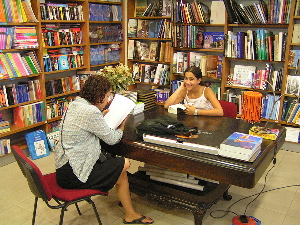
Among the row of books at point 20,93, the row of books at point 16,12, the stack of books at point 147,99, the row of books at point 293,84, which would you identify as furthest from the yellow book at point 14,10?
the row of books at point 293,84

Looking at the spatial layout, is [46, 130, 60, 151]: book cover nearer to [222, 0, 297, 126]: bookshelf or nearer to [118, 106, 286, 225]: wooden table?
[118, 106, 286, 225]: wooden table

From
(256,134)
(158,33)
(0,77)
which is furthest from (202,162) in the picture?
(158,33)

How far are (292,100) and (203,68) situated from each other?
1274 millimetres

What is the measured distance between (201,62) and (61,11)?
6.69ft

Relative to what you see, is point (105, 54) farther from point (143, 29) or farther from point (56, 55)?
point (56, 55)

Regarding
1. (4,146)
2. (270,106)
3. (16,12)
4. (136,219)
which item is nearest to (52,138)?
(4,146)

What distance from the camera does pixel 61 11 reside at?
4.31m

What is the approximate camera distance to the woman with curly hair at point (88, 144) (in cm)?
226

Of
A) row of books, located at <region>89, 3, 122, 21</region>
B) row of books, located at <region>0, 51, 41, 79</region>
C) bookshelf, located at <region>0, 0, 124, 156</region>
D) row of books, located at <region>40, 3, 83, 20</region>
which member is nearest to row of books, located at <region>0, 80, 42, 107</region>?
bookshelf, located at <region>0, 0, 124, 156</region>

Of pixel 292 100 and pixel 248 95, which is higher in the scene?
pixel 248 95

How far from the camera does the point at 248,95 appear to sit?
231 cm

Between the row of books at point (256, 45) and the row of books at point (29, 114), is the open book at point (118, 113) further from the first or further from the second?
the row of books at point (256, 45)

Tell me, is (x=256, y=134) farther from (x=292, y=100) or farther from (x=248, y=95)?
(x=292, y=100)

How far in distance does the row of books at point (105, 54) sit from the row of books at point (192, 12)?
1187mm
